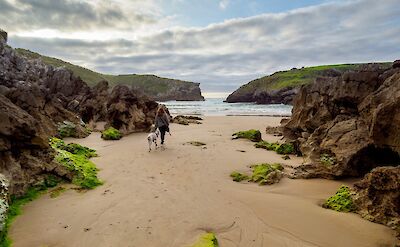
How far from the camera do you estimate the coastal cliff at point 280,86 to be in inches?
4194

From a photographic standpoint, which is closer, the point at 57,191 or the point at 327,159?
the point at 57,191

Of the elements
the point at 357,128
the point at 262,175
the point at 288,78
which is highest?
the point at 288,78

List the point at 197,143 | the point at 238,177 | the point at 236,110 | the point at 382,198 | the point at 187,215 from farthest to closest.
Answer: the point at 236,110 < the point at 197,143 < the point at 238,177 < the point at 187,215 < the point at 382,198

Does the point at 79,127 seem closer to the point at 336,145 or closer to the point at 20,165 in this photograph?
the point at 20,165

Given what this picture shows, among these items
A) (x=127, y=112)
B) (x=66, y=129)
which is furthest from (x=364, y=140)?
(x=66, y=129)

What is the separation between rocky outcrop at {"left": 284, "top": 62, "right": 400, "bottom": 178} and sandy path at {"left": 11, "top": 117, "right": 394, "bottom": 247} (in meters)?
0.88

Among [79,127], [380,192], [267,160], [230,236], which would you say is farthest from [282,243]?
[79,127]

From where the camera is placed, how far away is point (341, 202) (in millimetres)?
7707

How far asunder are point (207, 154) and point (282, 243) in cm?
866

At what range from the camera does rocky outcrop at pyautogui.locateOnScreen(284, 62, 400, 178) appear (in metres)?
7.30

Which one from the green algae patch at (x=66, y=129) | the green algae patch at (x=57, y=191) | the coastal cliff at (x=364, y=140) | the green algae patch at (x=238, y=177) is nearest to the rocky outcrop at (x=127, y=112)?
the green algae patch at (x=66, y=129)

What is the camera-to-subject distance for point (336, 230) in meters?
6.44

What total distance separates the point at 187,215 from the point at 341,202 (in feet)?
12.5

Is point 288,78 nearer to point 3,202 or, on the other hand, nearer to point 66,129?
point 66,129
